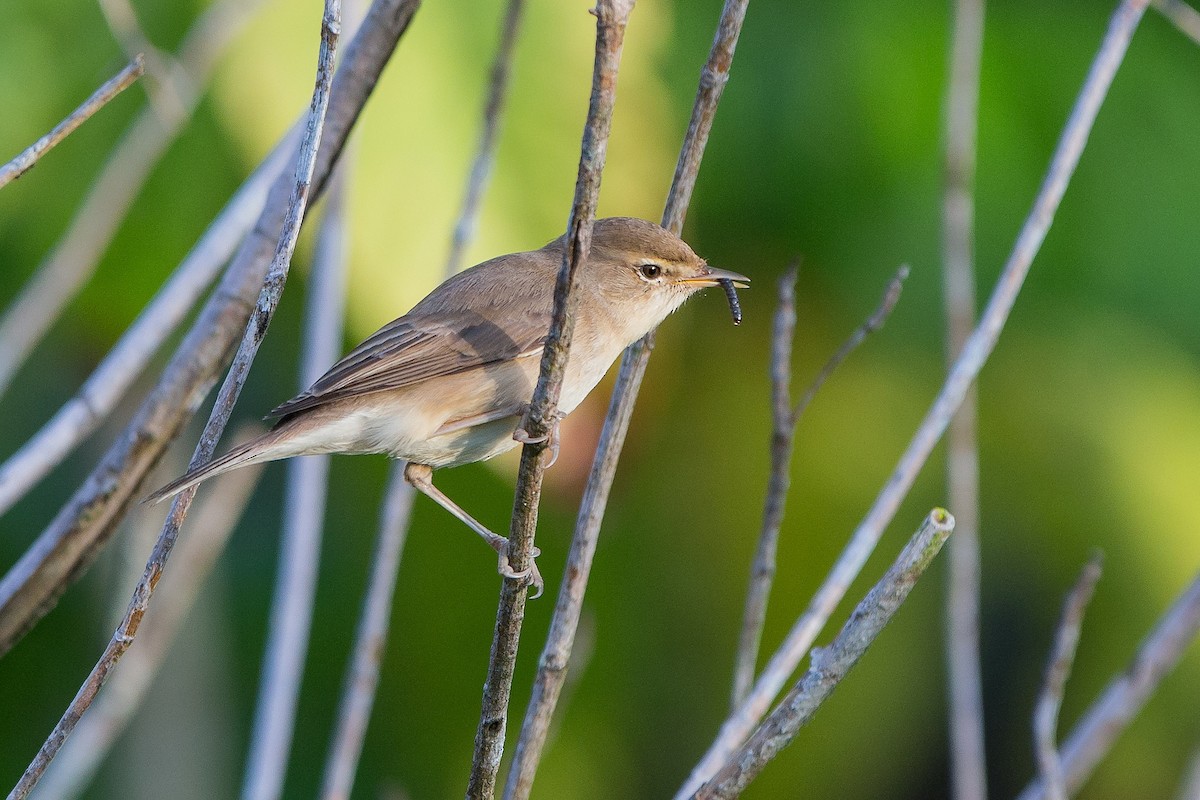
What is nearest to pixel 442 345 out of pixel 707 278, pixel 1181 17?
pixel 707 278

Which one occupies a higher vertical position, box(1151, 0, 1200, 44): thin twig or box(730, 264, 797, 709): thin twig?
box(1151, 0, 1200, 44): thin twig

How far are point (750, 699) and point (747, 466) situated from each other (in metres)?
2.42

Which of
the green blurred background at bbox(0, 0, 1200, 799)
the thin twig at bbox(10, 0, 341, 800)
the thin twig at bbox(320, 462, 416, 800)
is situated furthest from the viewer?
the green blurred background at bbox(0, 0, 1200, 799)

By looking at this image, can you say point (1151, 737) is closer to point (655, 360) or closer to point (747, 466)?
point (747, 466)

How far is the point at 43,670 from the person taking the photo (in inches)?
220

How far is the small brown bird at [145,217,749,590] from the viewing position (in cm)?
306

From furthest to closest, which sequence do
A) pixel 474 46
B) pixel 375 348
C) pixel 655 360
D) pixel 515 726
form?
pixel 515 726 < pixel 655 360 < pixel 474 46 < pixel 375 348

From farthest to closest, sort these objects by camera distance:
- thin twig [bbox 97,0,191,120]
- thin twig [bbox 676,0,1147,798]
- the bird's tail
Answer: thin twig [bbox 97,0,191,120]
thin twig [bbox 676,0,1147,798]
the bird's tail

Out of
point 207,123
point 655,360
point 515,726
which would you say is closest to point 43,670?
point 515,726

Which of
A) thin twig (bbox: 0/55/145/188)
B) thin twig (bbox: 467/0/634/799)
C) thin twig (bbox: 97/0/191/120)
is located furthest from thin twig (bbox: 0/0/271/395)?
thin twig (bbox: 467/0/634/799)

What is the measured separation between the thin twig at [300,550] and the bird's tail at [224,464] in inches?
19.7

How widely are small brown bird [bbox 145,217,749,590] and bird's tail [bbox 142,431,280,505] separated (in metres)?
0.17

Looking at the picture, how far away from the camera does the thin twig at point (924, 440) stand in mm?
2518

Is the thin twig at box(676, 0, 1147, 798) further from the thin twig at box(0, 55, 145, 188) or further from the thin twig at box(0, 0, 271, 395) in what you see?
the thin twig at box(0, 0, 271, 395)
